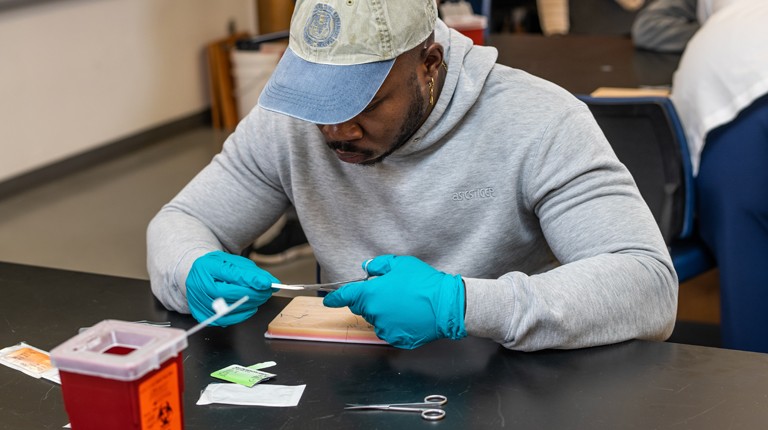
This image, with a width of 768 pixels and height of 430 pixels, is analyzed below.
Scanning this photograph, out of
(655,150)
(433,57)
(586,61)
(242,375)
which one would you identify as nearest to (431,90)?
(433,57)

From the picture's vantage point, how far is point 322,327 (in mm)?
1253

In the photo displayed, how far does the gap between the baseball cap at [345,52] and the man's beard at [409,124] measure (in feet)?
0.26

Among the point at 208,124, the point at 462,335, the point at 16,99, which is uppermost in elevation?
the point at 462,335

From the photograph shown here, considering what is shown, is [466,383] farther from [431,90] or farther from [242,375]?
[431,90]

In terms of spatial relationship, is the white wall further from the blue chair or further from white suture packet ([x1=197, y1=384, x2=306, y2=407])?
white suture packet ([x1=197, y1=384, x2=306, y2=407])

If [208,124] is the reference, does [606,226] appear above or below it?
above

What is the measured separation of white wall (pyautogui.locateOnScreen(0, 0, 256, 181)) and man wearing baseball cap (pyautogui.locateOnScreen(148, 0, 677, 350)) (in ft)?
9.10

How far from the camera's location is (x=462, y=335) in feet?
3.85

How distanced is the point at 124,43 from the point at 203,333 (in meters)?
3.65

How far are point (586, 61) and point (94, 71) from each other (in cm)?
250

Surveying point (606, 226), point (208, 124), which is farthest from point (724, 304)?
point (208, 124)

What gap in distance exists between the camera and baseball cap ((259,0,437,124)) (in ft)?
4.02

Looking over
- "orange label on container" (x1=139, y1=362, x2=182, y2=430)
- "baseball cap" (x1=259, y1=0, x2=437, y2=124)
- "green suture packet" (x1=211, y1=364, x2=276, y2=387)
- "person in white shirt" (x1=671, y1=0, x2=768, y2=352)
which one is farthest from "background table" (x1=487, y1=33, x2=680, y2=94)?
"orange label on container" (x1=139, y1=362, x2=182, y2=430)

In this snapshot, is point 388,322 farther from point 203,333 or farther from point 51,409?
point 51,409
